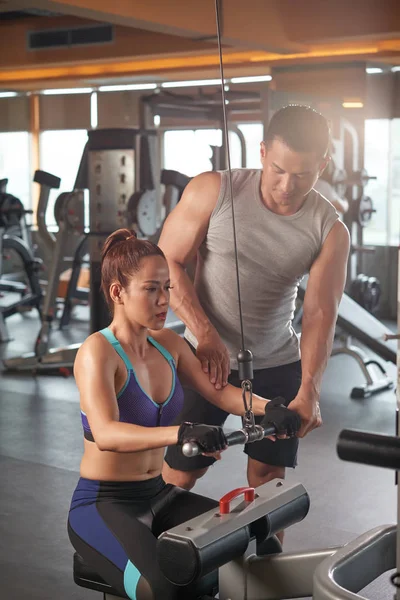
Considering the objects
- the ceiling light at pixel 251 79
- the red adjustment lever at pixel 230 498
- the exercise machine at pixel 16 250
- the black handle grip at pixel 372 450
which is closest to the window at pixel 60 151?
the ceiling light at pixel 251 79

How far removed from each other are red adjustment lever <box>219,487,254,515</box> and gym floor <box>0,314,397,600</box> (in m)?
0.98

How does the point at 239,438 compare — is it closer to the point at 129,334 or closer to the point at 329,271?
the point at 129,334

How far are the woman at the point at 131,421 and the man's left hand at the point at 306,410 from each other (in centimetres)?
8

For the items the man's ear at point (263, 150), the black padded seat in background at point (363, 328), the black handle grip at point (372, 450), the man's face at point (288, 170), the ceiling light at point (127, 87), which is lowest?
the black padded seat in background at point (363, 328)

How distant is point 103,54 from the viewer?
22.4 ft

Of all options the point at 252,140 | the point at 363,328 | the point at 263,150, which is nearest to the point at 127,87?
the point at 252,140

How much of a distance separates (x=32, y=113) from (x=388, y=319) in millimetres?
4667

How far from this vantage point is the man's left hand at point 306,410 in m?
1.93

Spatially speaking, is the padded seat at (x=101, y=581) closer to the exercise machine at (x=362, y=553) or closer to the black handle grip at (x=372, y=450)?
the exercise machine at (x=362, y=553)

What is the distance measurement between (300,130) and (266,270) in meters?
0.40

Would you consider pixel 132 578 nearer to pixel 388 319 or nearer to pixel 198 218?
pixel 198 218

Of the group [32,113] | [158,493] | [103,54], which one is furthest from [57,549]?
[32,113]

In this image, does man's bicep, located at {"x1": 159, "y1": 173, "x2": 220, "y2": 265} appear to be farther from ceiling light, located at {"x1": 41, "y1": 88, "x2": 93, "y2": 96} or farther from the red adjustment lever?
ceiling light, located at {"x1": 41, "y1": 88, "x2": 93, "y2": 96}

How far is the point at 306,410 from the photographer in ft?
6.36
